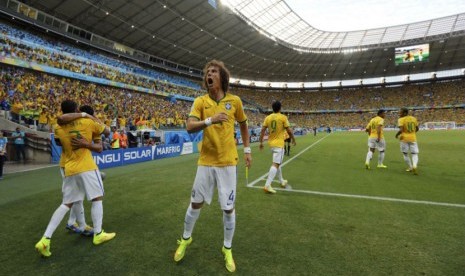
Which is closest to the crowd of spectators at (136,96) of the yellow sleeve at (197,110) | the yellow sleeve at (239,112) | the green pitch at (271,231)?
the green pitch at (271,231)

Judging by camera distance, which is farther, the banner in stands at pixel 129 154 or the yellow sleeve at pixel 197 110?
the banner in stands at pixel 129 154

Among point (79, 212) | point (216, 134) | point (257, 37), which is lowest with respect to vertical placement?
point (79, 212)

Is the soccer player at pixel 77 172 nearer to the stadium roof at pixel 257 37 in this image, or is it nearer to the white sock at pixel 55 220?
the white sock at pixel 55 220

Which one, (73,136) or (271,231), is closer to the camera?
(73,136)

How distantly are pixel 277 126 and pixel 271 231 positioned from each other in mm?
3362

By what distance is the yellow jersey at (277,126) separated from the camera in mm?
7164

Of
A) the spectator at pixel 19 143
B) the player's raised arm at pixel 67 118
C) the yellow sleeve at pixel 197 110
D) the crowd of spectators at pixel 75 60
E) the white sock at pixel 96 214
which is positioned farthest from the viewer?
the crowd of spectators at pixel 75 60

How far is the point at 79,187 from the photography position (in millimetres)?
4090

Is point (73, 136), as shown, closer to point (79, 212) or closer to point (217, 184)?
point (79, 212)

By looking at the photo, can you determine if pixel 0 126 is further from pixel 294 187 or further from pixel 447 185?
pixel 447 185

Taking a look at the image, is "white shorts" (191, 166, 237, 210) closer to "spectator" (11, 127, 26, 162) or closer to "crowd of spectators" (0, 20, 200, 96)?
"spectator" (11, 127, 26, 162)

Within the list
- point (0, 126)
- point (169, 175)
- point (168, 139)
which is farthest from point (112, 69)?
point (169, 175)

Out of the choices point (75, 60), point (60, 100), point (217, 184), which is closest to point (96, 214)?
point (217, 184)

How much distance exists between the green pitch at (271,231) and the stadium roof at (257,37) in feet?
98.5
